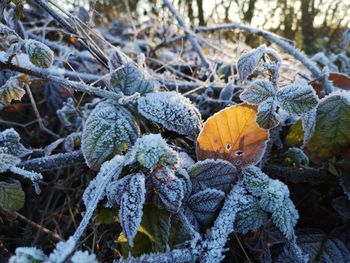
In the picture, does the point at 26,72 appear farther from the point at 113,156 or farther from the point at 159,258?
the point at 159,258

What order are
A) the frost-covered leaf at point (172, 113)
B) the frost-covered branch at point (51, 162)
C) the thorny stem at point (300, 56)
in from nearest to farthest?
1. the frost-covered leaf at point (172, 113)
2. the frost-covered branch at point (51, 162)
3. the thorny stem at point (300, 56)

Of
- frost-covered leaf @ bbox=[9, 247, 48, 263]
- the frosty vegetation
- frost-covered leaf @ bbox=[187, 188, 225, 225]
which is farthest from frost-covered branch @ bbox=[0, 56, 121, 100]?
frost-covered leaf @ bbox=[9, 247, 48, 263]

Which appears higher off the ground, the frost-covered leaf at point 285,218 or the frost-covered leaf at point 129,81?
the frost-covered leaf at point 129,81

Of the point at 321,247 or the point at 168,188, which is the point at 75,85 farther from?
the point at 321,247

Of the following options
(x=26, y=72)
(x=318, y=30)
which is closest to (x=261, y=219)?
(x=26, y=72)

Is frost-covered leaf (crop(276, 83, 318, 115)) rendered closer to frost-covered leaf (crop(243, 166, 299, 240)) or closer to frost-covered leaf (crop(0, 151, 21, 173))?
frost-covered leaf (crop(243, 166, 299, 240))

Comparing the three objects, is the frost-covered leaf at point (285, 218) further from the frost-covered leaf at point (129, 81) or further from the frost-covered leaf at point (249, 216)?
the frost-covered leaf at point (129, 81)

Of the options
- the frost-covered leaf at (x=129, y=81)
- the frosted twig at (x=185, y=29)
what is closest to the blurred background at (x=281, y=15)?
the frosted twig at (x=185, y=29)

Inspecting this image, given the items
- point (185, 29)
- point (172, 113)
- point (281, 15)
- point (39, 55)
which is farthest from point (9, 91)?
point (281, 15)
